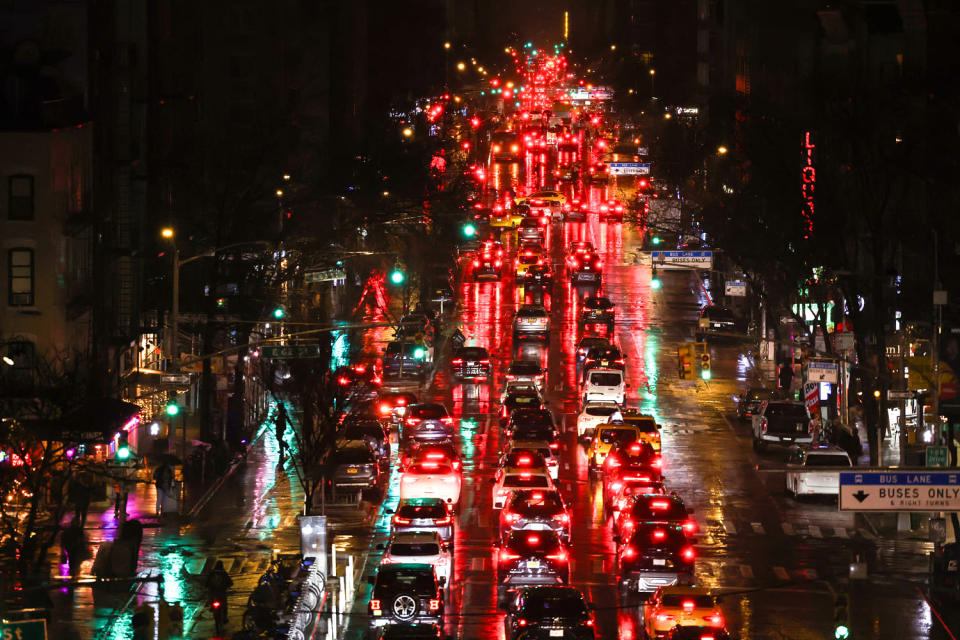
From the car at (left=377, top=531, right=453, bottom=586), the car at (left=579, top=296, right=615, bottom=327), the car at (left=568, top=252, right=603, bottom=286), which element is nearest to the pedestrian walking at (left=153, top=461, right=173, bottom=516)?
the car at (left=377, top=531, right=453, bottom=586)

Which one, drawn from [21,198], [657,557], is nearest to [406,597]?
[657,557]

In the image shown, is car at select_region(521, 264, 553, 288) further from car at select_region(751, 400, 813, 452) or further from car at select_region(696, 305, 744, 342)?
car at select_region(751, 400, 813, 452)

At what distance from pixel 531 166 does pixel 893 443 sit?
304 feet

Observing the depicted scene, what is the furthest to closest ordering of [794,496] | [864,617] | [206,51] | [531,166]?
[531,166] → [206,51] → [794,496] → [864,617]

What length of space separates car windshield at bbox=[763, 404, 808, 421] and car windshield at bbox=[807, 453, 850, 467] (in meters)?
5.81

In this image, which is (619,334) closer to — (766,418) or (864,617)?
(766,418)

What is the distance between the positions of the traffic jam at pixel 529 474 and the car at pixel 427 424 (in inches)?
2.3

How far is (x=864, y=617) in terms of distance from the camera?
107ft

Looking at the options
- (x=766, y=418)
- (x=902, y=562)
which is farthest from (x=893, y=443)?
(x=902, y=562)

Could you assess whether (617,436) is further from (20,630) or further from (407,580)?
(20,630)

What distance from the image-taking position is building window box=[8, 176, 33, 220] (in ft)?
159

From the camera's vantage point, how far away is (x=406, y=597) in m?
28.9

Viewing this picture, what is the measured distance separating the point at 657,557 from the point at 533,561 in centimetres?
285

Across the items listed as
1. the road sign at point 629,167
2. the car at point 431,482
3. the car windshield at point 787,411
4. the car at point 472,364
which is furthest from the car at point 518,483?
the road sign at point 629,167
